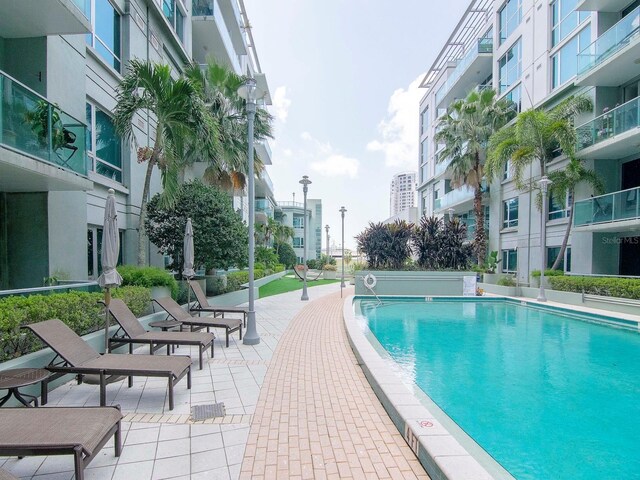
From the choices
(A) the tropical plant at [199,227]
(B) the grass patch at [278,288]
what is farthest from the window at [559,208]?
(A) the tropical plant at [199,227]

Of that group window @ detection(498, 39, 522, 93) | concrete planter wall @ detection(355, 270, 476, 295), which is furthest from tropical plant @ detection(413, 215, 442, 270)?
window @ detection(498, 39, 522, 93)

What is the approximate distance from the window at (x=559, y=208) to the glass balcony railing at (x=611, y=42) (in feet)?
20.5

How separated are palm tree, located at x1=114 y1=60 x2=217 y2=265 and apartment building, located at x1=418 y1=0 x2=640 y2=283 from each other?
16650mm

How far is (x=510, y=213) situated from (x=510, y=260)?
3.25 m

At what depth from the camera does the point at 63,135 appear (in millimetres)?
7832

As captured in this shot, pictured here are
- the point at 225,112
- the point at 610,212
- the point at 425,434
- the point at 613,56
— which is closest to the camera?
the point at 425,434

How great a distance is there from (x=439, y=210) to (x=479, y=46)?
13.7 metres

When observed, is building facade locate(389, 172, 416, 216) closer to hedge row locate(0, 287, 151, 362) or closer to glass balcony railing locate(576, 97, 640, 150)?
glass balcony railing locate(576, 97, 640, 150)

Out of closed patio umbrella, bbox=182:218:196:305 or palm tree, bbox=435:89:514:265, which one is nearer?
closed patio umbrella, bbox=182:218:196:305

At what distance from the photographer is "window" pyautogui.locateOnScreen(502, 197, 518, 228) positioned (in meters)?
24.1

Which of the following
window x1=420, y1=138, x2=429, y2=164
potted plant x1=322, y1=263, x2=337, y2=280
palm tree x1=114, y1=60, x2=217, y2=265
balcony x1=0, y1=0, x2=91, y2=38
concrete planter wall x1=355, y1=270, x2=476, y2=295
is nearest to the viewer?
balcony x1=0, y1=0, x2=91, y2=38

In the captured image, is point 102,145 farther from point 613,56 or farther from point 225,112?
point 613,56

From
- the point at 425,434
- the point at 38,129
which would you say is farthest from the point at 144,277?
the point at 425,434

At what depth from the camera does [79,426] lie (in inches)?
119
